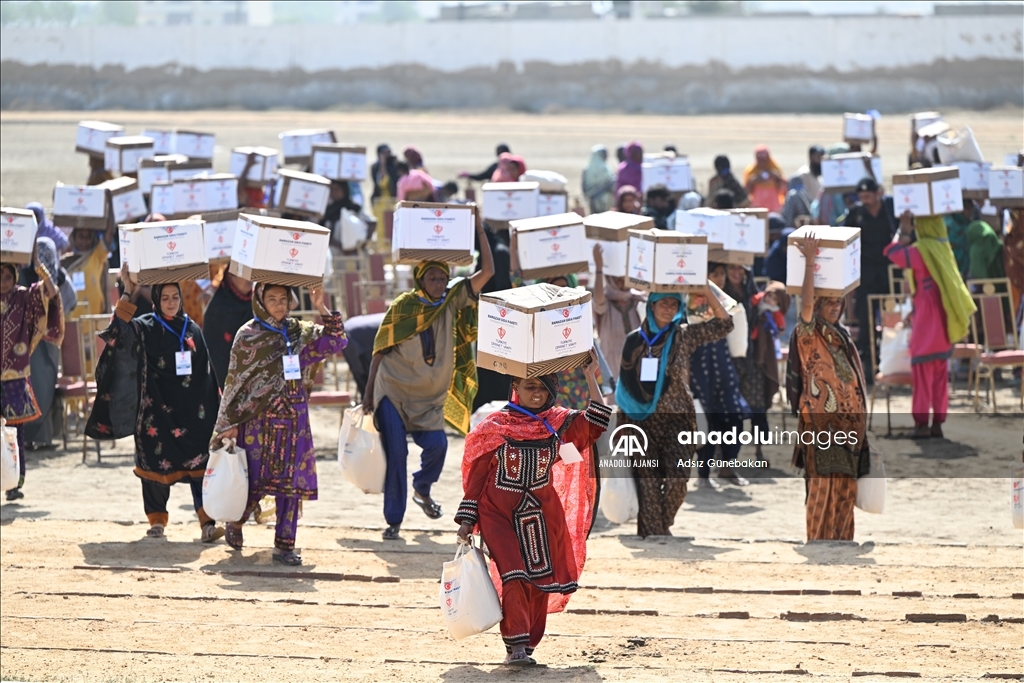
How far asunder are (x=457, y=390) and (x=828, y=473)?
233 cm

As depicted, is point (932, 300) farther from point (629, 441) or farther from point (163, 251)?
point (163, 251)

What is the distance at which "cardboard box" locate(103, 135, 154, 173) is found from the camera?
52.5 ft

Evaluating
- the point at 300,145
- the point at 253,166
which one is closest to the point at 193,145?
the point at 300,145

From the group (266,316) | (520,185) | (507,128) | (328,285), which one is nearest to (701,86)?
(507,128)

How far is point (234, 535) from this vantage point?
8984 mm

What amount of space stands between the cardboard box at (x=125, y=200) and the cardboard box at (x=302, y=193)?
1.26m

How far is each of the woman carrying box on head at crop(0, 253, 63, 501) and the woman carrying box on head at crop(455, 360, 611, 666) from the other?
4711mm

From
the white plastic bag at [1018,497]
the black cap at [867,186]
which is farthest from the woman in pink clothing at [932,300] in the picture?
the white plastic bag at [1018,497]

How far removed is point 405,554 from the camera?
9.08 metres

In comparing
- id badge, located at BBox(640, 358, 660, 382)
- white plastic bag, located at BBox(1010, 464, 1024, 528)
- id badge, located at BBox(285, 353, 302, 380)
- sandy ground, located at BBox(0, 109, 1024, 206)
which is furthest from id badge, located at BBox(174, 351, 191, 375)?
sandy ground, located at BBox(0, 109, 1024, 206)

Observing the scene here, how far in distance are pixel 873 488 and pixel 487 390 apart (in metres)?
3.63

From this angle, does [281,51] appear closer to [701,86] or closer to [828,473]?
[701,86]

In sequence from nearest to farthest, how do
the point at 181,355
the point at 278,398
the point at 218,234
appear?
the point at 278,398 < the point at 181,355 < the point at 218,234

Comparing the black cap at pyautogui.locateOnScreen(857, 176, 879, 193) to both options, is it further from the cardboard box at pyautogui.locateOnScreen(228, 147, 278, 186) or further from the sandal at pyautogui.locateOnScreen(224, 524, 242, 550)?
the sandal at pyautogui.locateOnScreen(224, 524, 242, 550)
